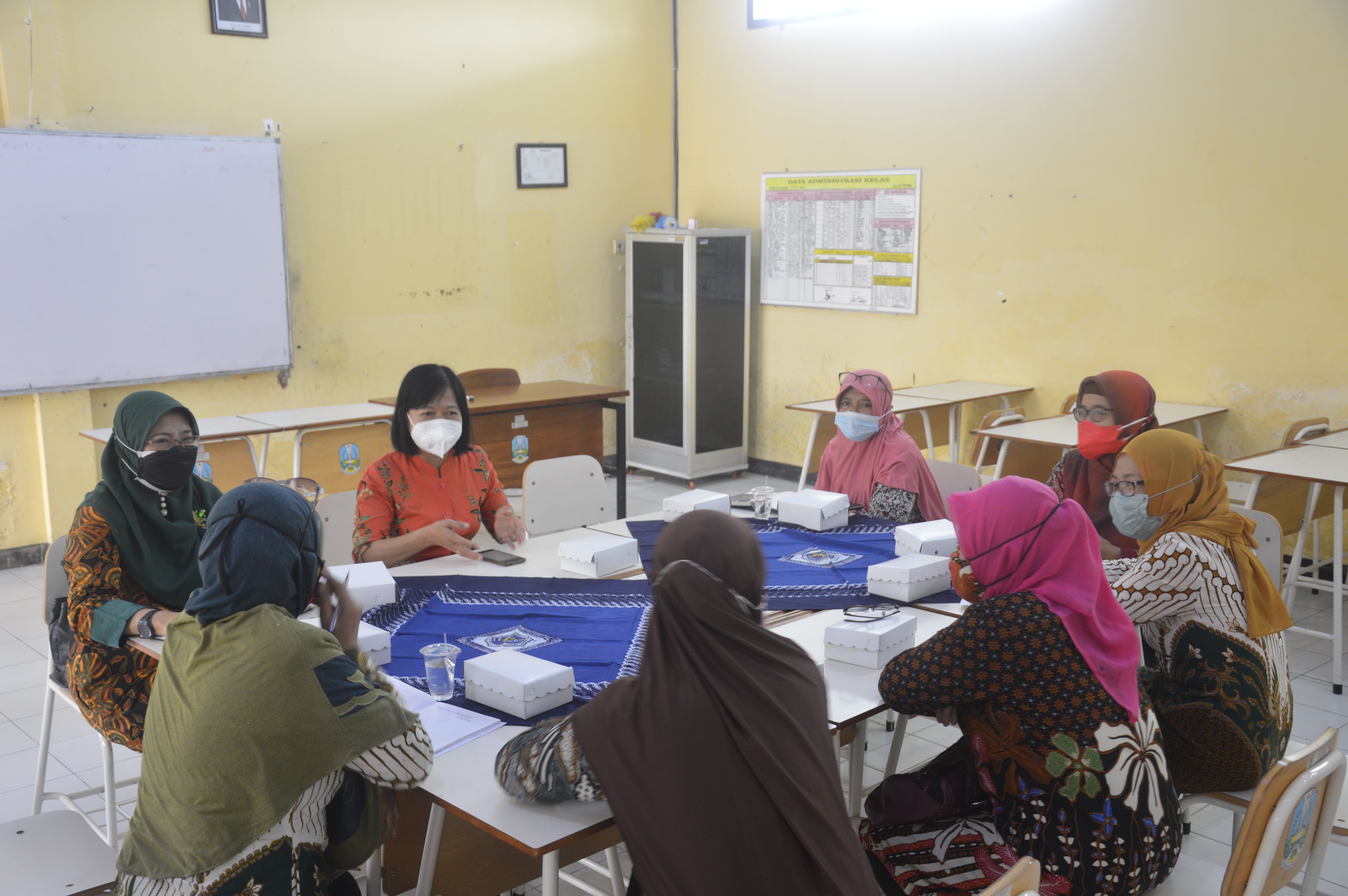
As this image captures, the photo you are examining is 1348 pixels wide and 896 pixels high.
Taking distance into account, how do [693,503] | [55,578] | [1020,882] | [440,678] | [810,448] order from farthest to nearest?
[810,448] < [693,503] < [55,578] < [440,678] < [1020,882]

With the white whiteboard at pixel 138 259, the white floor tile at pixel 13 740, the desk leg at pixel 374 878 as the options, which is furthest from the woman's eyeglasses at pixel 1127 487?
the white whiteboard at pixel 138 259

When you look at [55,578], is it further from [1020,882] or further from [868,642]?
[1020,882]

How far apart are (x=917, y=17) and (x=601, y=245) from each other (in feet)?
8.03

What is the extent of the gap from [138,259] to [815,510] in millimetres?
3804

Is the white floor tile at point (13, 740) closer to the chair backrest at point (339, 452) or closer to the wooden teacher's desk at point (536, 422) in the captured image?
the chair backrest at point (339, 452)

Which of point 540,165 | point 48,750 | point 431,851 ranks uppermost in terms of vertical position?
point 540,165

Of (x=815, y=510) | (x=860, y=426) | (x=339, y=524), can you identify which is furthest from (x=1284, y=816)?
(x=339, y=524)

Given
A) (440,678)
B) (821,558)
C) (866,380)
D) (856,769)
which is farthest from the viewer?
(866,380)

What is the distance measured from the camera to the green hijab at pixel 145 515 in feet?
7.79

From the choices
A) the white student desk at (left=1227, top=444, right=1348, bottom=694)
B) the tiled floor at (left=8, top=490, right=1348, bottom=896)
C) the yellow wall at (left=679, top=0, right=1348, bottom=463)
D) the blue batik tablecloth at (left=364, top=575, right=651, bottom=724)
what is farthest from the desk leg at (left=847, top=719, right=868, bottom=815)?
the yellow wall at (left=679, top=0, right=1348, bottom=463)

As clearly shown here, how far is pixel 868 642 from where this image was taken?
2.12 metres

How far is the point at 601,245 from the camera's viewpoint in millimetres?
7152

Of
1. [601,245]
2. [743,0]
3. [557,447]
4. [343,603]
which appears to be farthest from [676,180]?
[343,603]

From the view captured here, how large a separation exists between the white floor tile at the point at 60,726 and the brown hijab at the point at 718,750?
2.66m
